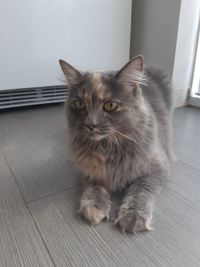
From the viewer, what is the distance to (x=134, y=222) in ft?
2.58

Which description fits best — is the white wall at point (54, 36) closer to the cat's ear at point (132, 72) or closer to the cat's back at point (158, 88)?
the cat's back at point (158, 88)

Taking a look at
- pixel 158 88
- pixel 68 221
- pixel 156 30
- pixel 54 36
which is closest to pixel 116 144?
pixel 68 221

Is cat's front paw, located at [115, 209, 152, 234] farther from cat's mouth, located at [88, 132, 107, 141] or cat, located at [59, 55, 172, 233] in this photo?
cat's mouth, located at [88, 132, 107, 141]

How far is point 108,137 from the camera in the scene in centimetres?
89

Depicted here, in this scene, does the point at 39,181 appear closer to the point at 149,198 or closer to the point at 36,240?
the point at 36,240

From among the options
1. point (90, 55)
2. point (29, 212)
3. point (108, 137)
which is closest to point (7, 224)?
point (29, 212)

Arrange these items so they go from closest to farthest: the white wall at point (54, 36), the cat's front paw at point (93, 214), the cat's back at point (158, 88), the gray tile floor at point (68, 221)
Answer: the gray tile floor at point (68, 221)
the cat's front paw at point (93, 214)
the cat's back at point (158, 88)
the white wall at point (54, 36)

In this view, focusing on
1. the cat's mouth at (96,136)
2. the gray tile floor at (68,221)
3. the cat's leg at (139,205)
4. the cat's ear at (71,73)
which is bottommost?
the gray tile floor at (68,221)

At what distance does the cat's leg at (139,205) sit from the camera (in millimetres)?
787

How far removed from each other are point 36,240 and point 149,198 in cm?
41

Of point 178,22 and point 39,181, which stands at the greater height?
point 178,22

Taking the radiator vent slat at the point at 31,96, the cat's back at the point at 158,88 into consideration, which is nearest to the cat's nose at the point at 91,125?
the cat's back at the point at 158,88

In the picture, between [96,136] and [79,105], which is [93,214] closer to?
[96,136]

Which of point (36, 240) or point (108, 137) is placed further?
point (108, 137)
